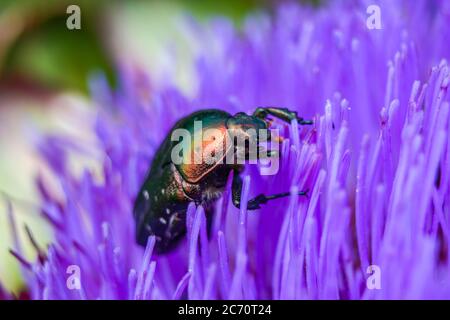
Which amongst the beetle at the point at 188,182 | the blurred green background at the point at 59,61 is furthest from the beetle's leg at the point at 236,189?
the blurred green background at the point at 59,61

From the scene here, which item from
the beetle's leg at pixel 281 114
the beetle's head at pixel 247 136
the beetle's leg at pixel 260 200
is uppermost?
the beetle's leg at pixel 281 114

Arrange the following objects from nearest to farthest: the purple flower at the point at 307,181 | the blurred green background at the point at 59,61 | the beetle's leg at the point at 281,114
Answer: the purple flower at the point at 307,181 < the beetle's leg at the point at 281,114 < the blurred green background at the point at 59,61

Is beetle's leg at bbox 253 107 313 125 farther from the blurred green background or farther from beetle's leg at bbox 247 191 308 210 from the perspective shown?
the blurred green background

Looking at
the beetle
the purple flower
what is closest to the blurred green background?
the purple flower

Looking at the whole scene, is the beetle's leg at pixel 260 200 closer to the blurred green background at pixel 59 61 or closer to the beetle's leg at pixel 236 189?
the beetle's leg at pixel 236 189

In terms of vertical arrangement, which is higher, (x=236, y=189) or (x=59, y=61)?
(x=59, y=61)

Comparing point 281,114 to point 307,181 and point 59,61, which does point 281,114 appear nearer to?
point 307,181

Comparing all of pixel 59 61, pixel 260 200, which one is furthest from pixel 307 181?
pixel 59 61
